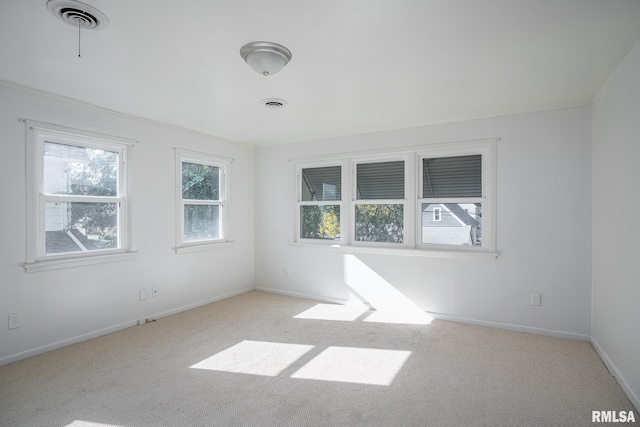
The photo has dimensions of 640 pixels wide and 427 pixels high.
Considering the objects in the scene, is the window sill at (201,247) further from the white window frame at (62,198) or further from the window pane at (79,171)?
the window pane at (79,171)

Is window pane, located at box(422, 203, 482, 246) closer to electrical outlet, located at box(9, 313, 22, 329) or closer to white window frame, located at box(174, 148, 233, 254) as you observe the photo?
white window frame, located at box(174, 148, 233, 254)

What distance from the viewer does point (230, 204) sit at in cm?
509

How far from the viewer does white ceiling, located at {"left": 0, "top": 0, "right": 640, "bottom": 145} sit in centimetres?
184

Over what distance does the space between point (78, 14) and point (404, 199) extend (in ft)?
11.7

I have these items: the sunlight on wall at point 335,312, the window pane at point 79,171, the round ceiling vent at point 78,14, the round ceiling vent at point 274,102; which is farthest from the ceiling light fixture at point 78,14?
the sunlight on wall at point 335,312

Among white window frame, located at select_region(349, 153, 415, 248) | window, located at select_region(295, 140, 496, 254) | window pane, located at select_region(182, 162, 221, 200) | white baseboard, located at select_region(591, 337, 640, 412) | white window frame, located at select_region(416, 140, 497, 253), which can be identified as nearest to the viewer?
white baseboard, located at select_region(591, 337, 640, 412)

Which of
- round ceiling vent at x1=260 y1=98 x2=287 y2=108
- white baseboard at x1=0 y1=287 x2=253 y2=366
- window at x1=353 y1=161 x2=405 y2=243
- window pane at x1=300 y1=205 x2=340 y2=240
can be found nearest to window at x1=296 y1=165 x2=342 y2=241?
window pane at x1=300 y1=205 x2=340 y2=240

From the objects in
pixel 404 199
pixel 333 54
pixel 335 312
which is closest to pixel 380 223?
pixel 404 199

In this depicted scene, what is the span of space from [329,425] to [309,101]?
271 cm

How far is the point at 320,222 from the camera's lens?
503cm

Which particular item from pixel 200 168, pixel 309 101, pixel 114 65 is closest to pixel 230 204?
pixel 200 168

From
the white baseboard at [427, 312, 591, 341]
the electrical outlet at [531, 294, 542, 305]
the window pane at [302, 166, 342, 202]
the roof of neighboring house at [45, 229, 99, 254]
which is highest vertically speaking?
the window pane at [302, 166, 342, 202]

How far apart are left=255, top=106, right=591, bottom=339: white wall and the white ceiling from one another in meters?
0.31

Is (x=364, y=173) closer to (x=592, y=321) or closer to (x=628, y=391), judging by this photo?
(x=592, y=321)
